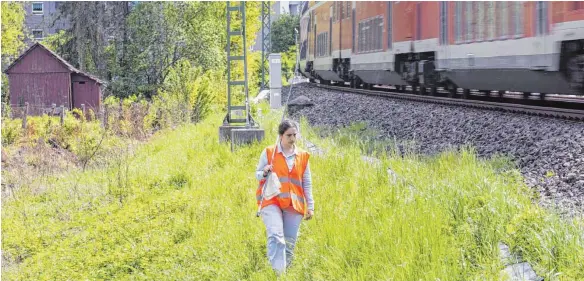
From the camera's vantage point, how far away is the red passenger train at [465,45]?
10.7 metres

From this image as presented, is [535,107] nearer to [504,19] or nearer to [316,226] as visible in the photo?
[504,19]

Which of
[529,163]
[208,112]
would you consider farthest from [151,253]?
[208,112]

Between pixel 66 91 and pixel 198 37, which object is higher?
pixel 198 37

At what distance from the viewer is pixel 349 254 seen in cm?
558

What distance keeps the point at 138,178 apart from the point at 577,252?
858cm

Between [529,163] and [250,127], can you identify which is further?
[250,127]

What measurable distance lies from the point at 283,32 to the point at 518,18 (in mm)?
66769

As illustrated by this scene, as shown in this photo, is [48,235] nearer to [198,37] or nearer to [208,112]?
[208,112]

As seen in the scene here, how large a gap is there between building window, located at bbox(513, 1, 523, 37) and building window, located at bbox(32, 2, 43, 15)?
6400 centimetres

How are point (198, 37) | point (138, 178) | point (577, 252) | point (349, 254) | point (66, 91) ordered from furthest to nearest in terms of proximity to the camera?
point (198, 37)
point (66, 91)
point (138, 178)
point (349, 254)
point (577, 252)

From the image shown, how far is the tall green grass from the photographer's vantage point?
16.8 feet

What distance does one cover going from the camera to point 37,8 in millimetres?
69625

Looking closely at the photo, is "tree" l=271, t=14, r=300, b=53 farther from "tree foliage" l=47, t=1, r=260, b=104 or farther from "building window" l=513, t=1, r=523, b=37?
"building window" l=513, t=1, r=523, b=37

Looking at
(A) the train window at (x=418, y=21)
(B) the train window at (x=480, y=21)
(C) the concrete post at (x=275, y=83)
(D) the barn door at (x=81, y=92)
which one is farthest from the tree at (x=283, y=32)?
(B) the train window at (x=480, y=21)
